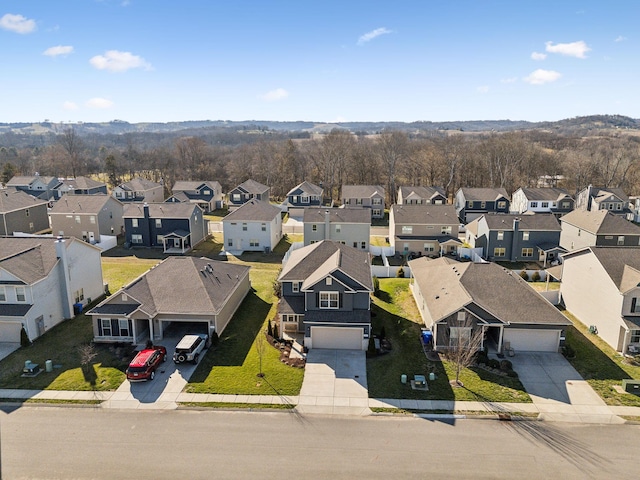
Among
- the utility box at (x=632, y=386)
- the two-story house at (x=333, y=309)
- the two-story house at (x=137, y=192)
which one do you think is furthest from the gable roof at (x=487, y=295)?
the two-story house at (x=137, y=192)

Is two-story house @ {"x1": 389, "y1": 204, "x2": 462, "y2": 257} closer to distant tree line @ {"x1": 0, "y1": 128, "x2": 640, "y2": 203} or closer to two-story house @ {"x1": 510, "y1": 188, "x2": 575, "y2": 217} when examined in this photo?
two-story house @ {"x1": 510, "y1": 188, "x2": 575, "y2": 217}

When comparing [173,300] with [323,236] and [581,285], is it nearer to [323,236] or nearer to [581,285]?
[323,236]

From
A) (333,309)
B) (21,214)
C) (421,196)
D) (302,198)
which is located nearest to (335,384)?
(333,309)

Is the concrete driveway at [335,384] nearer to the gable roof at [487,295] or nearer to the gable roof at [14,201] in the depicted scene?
the gable roof at [487,295]

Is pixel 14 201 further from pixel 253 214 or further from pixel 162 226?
pixel 253 214

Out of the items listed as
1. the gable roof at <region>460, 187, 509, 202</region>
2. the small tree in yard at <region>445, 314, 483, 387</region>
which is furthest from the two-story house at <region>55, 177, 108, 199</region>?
the small tree in yard at <region>445, 314, 483, 387</region>

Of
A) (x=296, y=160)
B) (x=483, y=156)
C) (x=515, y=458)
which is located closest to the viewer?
(x=515, y=458)

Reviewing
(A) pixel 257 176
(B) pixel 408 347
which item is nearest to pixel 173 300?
(B) pixel 408 347
